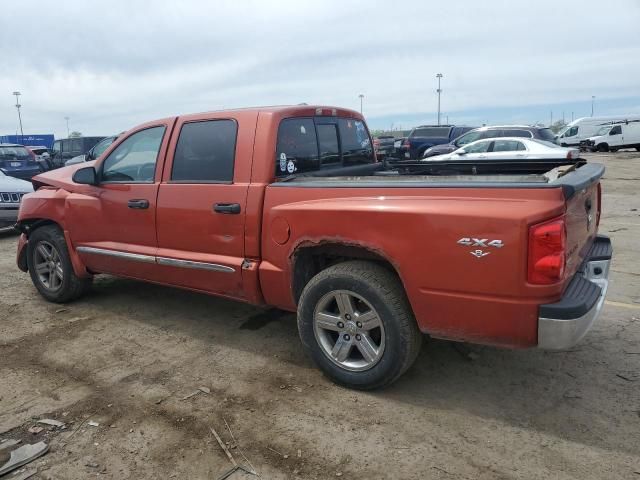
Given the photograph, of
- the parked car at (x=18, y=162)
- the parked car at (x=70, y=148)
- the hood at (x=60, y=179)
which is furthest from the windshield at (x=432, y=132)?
the hood at (x=60, y=179)

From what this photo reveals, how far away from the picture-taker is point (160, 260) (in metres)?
4.46

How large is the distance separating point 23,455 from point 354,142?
347 cm

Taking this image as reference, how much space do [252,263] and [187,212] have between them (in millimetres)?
733

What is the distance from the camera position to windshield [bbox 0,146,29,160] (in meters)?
15.9

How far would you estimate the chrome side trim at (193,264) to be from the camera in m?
4.04

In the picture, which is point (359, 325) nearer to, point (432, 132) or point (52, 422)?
point (52, 422)

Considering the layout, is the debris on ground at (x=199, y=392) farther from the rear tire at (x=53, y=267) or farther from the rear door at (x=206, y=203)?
the rear tire at (x=53, y=267)

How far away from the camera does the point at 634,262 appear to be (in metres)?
6.27

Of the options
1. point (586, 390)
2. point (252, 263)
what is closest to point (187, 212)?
point (252, 263)

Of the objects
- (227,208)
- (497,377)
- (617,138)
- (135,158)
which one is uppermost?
(135,158)

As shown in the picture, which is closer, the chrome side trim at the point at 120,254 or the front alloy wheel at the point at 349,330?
the front alloy wheel at the point at 349,330

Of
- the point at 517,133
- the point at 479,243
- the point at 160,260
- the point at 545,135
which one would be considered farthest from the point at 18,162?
the point at 545,135

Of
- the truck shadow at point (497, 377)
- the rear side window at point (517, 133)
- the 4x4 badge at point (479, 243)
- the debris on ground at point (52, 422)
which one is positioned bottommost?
the truck shadow at point (497, 377)

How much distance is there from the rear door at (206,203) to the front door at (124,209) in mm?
153
